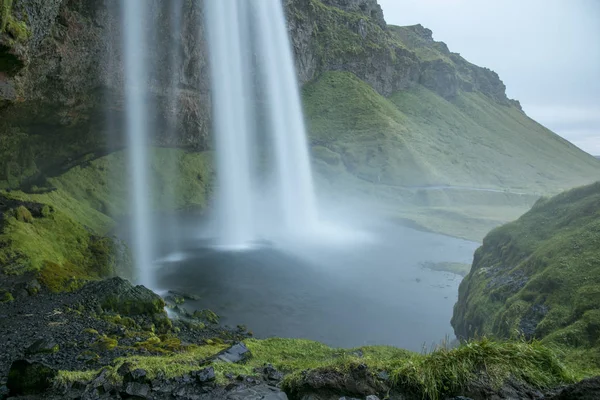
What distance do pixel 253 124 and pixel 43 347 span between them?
1939 inches

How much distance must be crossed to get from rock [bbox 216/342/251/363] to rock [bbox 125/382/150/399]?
231cm

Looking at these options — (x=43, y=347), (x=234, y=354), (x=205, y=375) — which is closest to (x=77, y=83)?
(x=43, y=347)

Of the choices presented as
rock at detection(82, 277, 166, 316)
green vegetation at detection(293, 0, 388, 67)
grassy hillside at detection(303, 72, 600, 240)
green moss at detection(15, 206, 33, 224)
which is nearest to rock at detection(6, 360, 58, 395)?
rock at detection(82, 277, 166, 316)

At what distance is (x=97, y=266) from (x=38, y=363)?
14.1m

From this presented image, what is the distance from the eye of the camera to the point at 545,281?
40.1 ft

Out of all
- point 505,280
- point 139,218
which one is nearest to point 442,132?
point 139,218

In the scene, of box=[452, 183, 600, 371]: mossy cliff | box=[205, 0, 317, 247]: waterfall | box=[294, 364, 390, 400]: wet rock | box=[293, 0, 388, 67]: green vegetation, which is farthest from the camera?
box=[293, 0, 388, 67]: green vegetation

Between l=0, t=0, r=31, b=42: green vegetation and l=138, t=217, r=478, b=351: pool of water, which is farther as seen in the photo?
l=138, t=217, r=478, b=351: pool of water

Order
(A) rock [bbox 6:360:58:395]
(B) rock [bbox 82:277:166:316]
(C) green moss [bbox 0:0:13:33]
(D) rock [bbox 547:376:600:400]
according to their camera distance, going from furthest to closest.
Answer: (B) rock [bbox 82:277:166:316], (C) green moss [bbox 0:0:13:33], (A) rock [bbox 6:360:58:395], (D) rock [bbox 547:376:600:400]

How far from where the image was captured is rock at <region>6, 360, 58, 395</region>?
22.8ft

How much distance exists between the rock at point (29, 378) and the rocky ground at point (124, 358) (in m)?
0.01

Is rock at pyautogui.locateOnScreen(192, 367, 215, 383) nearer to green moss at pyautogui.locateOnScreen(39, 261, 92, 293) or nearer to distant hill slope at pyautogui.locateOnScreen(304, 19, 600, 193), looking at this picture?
green moss at pyautogui.locateOnScreen(39, 261, 92, 293)

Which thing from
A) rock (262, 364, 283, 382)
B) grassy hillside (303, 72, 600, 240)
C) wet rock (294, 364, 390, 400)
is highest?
grassy hillside (303, 72, 600, 240)

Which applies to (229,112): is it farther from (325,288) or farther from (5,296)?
(5,296)
